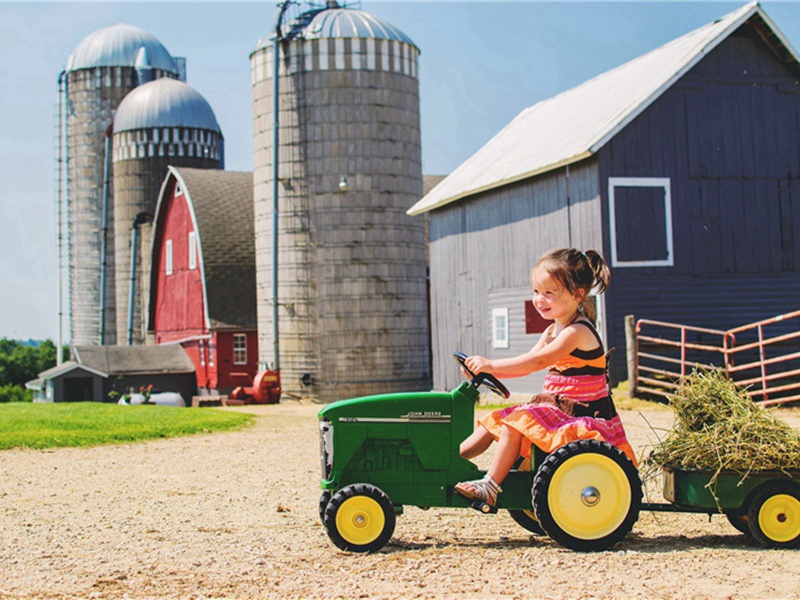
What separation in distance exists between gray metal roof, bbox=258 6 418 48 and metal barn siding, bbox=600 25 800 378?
49.9 feet

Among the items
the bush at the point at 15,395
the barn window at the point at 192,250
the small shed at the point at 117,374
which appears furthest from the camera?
the bush at the point at 15,395

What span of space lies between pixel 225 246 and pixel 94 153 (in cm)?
1711

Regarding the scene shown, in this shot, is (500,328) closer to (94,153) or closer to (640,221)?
(640,221)

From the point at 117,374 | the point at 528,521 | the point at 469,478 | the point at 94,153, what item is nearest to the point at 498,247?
the point at 528,521

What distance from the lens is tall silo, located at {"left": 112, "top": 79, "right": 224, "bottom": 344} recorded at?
157ft

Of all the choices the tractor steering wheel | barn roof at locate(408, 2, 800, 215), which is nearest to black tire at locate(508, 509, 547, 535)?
the tractor steering wheel

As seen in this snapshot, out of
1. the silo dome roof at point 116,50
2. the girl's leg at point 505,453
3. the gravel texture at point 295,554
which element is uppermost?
the silo dome roof at point 116,50

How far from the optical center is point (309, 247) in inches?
1257

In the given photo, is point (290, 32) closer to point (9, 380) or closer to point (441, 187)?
point (441, 187)

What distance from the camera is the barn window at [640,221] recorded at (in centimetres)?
1903

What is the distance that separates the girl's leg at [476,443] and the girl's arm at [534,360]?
363mm

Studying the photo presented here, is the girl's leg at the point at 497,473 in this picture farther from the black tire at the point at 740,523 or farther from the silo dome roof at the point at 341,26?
the silo dome roof at the point at 341,26

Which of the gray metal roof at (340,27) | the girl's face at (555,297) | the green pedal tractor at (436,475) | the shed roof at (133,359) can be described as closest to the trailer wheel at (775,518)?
the green pedal tractor at (436,475)

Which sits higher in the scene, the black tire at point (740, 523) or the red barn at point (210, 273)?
the red barn at point (210, 273)
